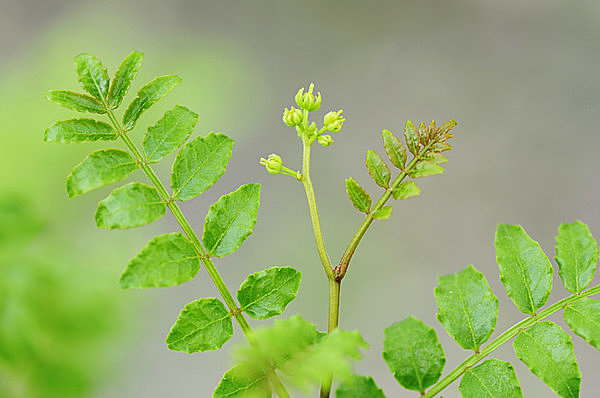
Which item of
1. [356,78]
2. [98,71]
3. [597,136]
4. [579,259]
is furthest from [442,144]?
[597,136]

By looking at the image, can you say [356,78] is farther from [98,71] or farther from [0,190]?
[98,71]

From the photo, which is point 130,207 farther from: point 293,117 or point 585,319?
point 585,319

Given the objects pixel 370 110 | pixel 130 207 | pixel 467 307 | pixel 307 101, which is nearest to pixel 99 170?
pixel 130 207

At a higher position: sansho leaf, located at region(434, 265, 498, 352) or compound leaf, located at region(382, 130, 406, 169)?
compound leaf, located at region(382, 130, 406, 169)

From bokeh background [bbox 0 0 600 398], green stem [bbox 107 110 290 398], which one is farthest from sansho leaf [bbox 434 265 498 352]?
bokeh background [bbox 0 0 600 398]

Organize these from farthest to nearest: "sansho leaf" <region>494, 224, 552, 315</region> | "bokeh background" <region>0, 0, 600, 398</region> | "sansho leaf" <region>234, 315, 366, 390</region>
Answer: "bokeh background" <region>0, 0, 600, 398</region>, "sansho leaf" <region>494, 224, 552, 315</region>, "sansho leaf" <region>234, 315, 366, 390</region>

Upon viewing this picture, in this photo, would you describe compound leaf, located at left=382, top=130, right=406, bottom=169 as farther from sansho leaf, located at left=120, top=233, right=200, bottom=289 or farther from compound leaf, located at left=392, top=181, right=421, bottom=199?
sansho leaf, located at left=120, top=233, right=200, bottom=289

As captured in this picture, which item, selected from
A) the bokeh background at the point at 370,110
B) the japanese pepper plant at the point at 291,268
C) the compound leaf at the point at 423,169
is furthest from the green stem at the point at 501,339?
the bokeh background at the point at 370,110
